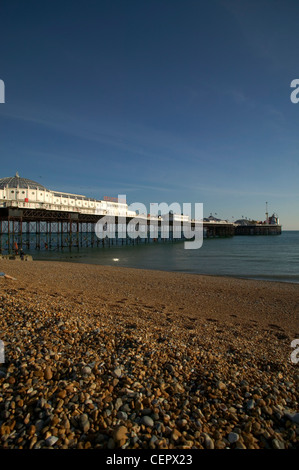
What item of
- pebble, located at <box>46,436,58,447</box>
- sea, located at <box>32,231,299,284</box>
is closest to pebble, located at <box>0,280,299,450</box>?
pebble, located at <box>46,436,58,447</box>

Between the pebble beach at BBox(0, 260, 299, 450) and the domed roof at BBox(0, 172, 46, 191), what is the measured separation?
42.7 metres

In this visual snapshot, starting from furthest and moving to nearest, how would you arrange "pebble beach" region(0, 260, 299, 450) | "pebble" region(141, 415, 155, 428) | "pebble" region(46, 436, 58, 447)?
"pebble" region(141, 415, 155, 428) → "pebble beach" region(0, 260, 299, 450) → "pebble" region(46, 436, 58, 447)

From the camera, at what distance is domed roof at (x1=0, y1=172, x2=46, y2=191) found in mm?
43250

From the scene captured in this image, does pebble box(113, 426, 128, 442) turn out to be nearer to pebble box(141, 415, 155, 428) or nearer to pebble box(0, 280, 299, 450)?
pebble box(0, 280, 299, 450)

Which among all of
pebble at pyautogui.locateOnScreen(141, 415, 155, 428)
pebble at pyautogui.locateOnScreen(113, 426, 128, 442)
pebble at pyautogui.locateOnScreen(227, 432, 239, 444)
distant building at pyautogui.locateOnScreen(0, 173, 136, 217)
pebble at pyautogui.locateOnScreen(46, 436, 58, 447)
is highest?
distant building at pyautogui.locateOnScreen(0, 173, 136, 217)

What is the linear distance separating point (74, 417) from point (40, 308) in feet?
13.0

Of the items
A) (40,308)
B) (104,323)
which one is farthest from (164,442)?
(40,308)

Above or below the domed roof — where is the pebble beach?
below

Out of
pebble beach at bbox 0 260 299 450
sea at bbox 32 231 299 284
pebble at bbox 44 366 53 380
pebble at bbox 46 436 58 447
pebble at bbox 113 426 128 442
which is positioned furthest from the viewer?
sea at bbox 32 231 299 284

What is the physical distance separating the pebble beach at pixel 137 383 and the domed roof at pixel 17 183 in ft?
140

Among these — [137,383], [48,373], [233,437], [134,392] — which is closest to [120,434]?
[134,392]

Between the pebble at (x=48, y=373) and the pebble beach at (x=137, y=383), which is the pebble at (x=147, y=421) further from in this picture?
the pebble at (x=48, y=373)

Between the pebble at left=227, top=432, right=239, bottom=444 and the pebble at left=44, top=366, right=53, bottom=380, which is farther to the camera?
the pebble at left=44, top=366, right=53, bottom=380

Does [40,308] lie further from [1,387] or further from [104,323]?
[1,387]
